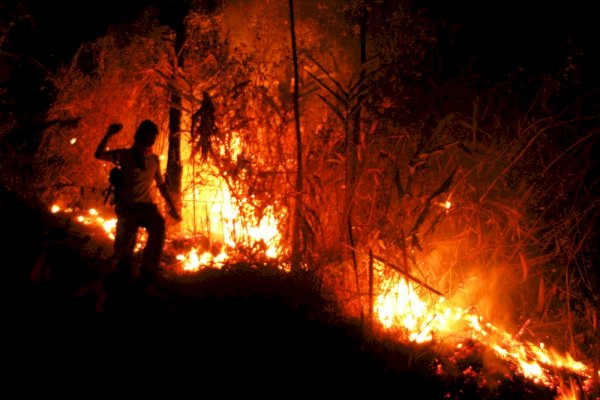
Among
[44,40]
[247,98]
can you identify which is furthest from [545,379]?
[44,40]

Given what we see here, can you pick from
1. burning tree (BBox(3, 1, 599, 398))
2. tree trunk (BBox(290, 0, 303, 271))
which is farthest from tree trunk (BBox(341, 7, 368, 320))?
tree trunk (BBox(290, 0, 303, 271))

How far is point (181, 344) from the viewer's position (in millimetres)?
3234

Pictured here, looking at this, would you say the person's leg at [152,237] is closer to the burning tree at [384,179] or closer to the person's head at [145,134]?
the person's head at [145,134]

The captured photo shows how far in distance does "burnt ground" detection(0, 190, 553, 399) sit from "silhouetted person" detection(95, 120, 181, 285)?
35 centimetres

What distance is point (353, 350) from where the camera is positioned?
3445mm

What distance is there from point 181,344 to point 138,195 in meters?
1.64

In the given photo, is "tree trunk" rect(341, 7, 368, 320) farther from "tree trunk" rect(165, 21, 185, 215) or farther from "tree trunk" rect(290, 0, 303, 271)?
"tree trunk" rect(165, 21, 185, 215)

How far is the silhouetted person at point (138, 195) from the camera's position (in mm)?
4094

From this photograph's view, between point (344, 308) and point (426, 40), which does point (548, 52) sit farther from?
point (344, 308)

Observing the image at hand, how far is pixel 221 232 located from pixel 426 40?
4315 millimetres

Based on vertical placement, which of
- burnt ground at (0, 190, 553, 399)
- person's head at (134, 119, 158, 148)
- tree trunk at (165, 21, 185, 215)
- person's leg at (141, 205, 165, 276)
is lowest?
burnt ground at (0, 190, 553, 399)

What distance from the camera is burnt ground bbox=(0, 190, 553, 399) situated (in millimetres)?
2836

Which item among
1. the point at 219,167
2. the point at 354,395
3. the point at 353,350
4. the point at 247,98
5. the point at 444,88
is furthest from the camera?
the point at 444,88

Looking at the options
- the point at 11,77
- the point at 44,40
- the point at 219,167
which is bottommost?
the point at 219,167
